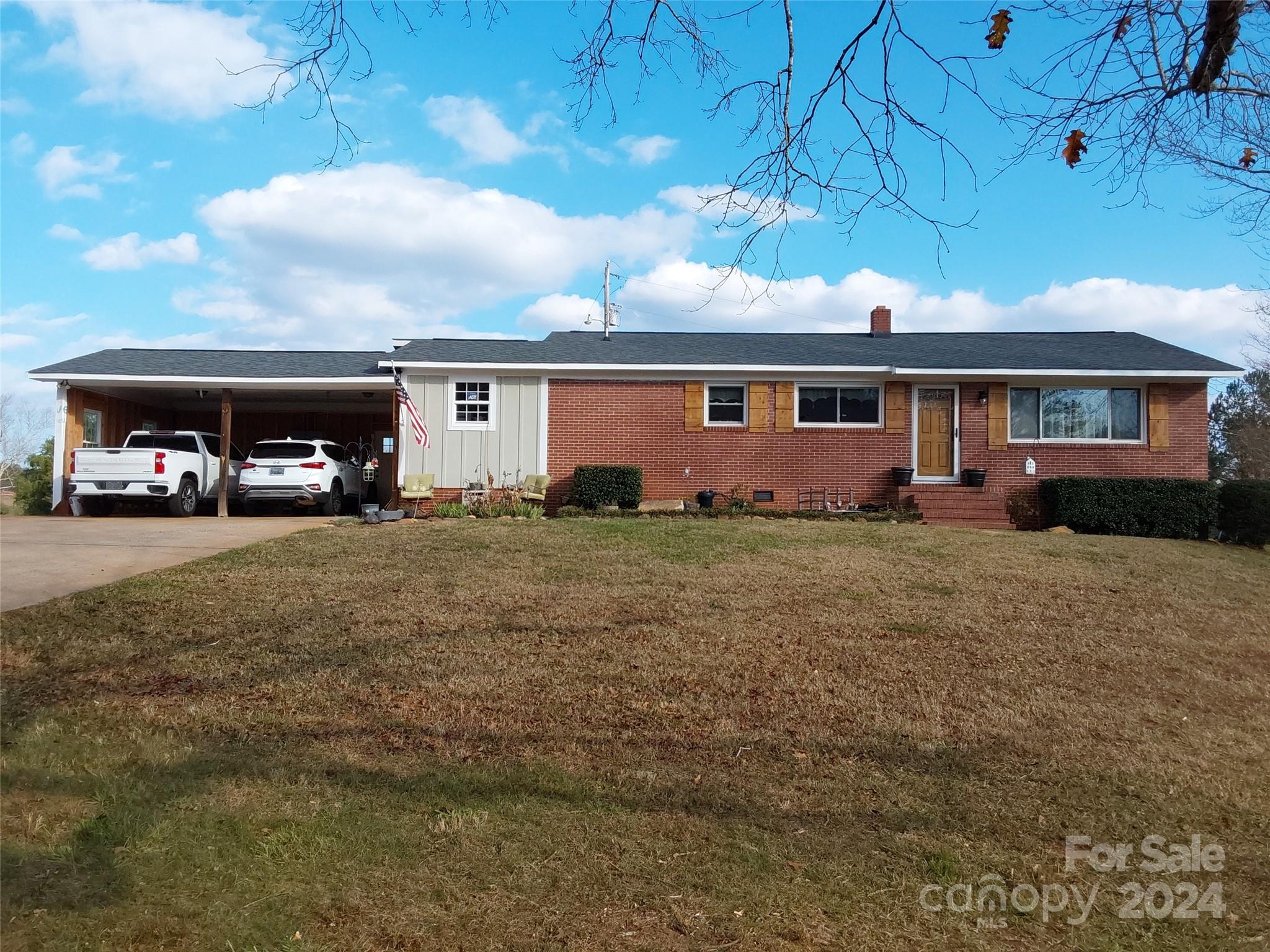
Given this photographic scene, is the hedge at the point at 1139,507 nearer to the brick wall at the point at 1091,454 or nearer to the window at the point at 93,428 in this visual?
the brick wall at the point at 1091,454

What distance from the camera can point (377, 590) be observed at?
923cm

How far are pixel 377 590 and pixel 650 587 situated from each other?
115 inches

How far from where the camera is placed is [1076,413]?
18.3 m

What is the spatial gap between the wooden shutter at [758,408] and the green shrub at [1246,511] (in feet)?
28.0

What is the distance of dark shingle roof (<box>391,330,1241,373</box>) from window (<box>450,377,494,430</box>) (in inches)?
21.6

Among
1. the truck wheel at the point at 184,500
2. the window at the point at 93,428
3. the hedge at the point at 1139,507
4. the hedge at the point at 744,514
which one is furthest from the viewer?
the window at the point at 93,428

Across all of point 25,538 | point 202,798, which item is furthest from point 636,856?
point 25,538

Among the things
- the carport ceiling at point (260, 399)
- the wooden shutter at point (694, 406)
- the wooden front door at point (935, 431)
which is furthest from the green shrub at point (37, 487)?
the wooden front door at point (935, 431)

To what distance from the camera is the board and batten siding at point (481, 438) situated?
17.9 meters

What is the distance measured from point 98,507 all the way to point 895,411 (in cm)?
1690

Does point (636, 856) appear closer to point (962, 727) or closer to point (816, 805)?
point (816, 805)

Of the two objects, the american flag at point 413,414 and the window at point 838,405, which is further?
the window at point 838,405

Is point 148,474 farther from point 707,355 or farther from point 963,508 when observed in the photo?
point 963,508

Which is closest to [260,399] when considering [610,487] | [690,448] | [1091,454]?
[610,487]
